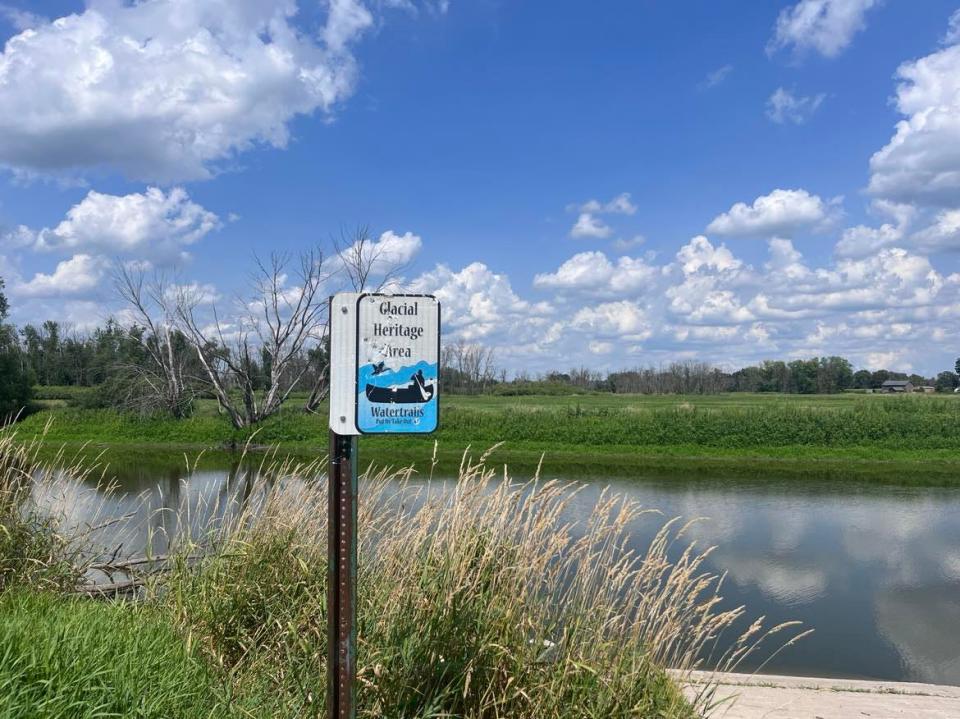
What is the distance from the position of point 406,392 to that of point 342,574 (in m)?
0.71

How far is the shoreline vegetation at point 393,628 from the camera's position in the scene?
9.93 feet

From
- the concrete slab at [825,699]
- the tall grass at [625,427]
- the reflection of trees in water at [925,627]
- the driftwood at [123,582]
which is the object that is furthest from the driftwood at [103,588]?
the tall grass at [625,427]

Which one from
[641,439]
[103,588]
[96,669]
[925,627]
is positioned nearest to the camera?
[96,669]

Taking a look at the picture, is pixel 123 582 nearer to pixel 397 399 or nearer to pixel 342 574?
pixel 342 574

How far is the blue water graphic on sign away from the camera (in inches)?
107

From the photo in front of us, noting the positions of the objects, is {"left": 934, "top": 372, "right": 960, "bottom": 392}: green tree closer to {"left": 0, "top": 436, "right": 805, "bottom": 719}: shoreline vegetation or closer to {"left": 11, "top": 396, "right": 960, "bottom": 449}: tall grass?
{"left": 11, "top": 396, "right": 960, "bottom": 449}: tall grass

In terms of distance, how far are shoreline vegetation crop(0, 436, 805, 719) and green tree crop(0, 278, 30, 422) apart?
30.3m

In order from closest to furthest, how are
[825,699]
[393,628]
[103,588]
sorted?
[393,628] < [103,588] < [825,699]

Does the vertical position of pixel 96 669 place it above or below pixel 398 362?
below

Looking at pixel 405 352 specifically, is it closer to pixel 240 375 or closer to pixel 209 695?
pixel 209 695

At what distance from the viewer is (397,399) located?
2.77m

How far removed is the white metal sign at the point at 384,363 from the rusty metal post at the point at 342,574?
0.42ft

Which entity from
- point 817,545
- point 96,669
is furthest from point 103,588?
point 817,545

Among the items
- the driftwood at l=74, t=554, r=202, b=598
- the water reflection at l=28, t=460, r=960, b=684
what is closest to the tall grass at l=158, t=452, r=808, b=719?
the driftwood at l=74, t=554, r=202, b=598
